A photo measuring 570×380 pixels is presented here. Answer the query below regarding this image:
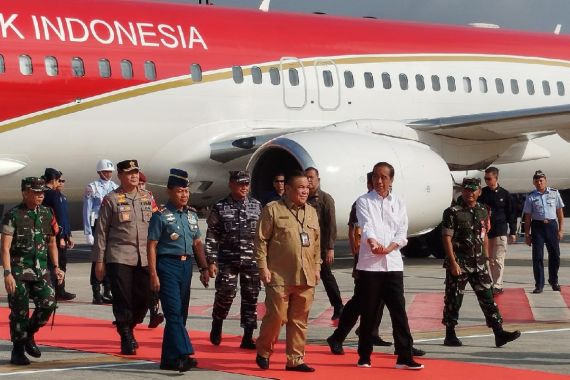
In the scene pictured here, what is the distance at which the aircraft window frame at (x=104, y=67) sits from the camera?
59.0 ft

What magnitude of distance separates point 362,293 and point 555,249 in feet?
22.2

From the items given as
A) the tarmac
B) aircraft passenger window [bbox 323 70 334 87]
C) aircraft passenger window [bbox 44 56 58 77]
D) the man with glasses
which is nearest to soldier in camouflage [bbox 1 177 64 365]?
the tarmac

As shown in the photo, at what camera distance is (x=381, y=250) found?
9922 mm

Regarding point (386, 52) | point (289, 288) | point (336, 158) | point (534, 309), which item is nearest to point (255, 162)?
point (336, 158)

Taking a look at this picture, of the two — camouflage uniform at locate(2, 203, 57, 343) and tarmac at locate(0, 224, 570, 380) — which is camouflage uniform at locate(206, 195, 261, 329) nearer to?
tarmac at locate(0, 224, 570, 380)

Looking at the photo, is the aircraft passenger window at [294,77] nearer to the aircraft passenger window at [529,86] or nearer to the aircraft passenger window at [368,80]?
the aircraft passenger window at [368,80]

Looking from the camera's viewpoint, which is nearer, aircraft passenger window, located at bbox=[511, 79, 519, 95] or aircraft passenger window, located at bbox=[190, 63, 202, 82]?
aircraft passenger window, located at bbox=[190, 63, 202, 82]

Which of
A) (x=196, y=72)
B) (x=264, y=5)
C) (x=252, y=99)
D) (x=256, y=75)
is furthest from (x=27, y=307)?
(x=264, y=5)

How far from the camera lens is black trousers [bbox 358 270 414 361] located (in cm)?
987

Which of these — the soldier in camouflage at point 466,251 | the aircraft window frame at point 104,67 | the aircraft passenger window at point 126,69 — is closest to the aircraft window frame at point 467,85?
the aircraft passenger window at point 126,69

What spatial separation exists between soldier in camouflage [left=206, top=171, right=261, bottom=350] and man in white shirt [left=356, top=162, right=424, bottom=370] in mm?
1295

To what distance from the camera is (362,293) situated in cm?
1009

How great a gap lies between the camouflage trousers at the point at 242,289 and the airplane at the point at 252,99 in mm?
6099

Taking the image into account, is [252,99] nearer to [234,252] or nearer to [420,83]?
[420,83]
